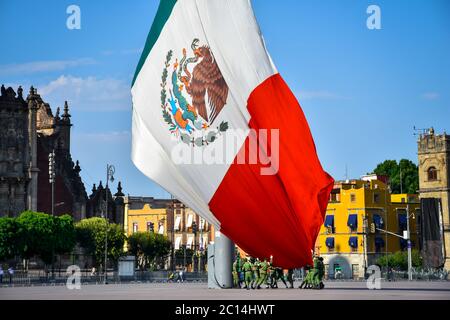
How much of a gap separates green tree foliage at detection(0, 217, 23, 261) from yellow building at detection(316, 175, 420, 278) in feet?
91.2

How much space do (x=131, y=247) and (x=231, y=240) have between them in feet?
196

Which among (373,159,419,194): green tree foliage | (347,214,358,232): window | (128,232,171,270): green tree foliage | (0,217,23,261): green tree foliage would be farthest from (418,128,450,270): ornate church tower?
(0,217,23,261): green tree foliage

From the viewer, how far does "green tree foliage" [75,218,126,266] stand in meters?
95.2

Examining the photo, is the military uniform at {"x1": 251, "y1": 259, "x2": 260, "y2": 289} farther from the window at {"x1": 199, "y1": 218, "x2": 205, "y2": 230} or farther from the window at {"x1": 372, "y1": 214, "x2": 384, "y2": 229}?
the window at {"x1": 199, "y1": 218, "x2": 205, "y2": 230}

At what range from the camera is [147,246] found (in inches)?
4033

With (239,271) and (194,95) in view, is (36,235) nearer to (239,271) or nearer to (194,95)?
(239,271)

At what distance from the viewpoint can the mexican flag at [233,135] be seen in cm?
3994

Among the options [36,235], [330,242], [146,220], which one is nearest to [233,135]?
[36,235]

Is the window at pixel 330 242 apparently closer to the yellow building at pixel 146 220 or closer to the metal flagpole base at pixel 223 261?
the yellow building at pixel 146 220

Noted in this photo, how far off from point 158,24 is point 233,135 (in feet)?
18.1

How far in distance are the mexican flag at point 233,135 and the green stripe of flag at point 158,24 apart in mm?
50

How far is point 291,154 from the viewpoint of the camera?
3994cm
